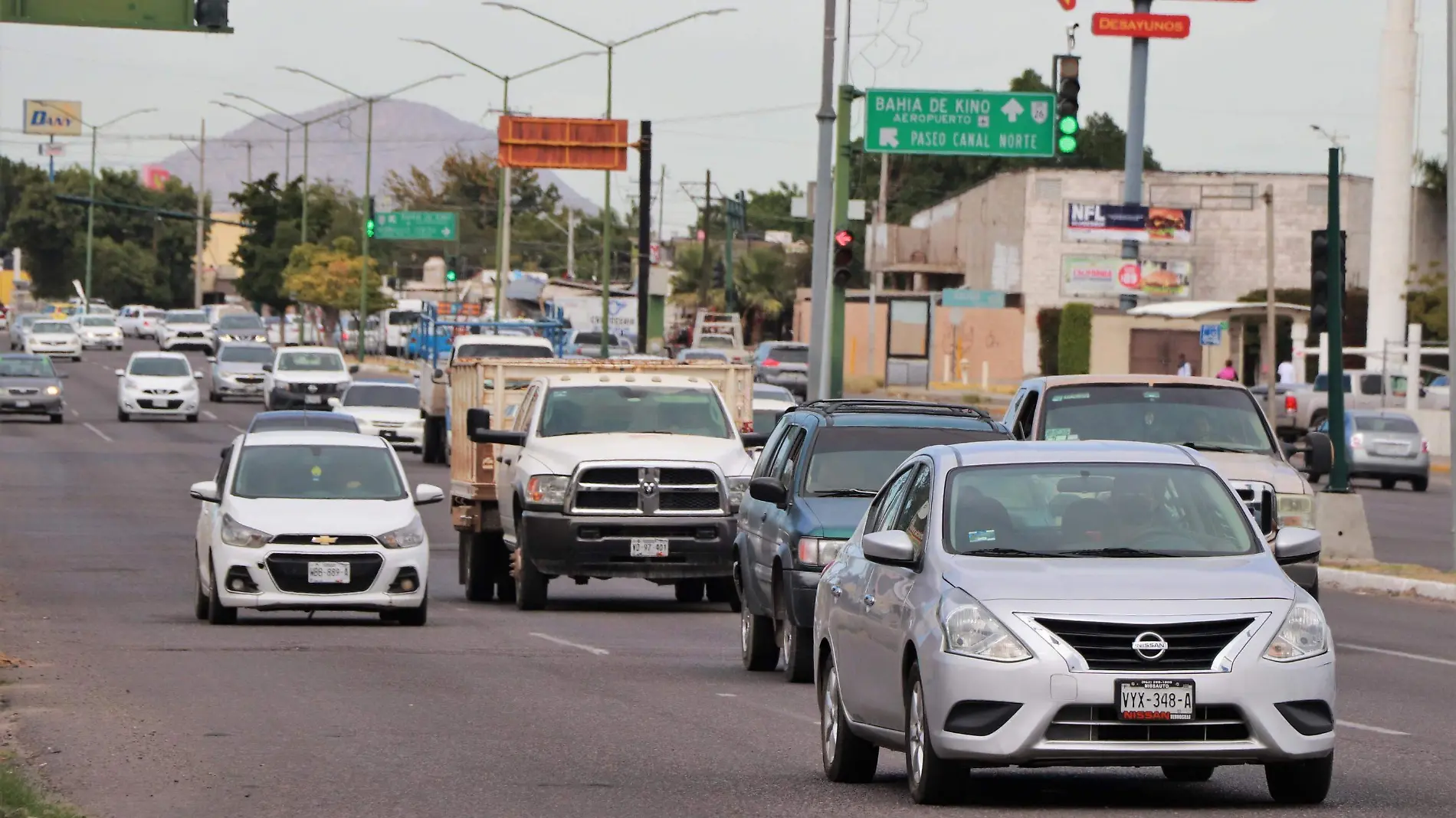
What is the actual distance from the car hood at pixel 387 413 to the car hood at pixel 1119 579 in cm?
3707

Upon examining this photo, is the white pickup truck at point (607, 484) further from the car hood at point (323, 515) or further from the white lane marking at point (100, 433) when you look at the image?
the white lane marking at point (100, 433)

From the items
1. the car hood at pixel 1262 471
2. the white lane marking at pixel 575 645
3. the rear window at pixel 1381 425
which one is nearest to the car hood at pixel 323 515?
the white lane marking at pixel 575 645

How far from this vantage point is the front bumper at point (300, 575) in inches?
757

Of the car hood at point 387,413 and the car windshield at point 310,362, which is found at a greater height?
the car windshield at point 310,362

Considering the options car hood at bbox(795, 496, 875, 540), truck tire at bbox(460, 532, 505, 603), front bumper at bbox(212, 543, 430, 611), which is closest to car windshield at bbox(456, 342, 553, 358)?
truck tire at bbox(460, 532, 505, 603)

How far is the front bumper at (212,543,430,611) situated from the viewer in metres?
19.2

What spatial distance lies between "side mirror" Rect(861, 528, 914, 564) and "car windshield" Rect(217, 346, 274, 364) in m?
57.4

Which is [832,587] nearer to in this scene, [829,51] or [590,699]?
[590,699]

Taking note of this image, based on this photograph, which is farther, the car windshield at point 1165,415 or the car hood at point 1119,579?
the car windshield at point 1165,415

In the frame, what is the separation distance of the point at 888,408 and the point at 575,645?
3.43 m

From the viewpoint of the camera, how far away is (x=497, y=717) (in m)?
13.5

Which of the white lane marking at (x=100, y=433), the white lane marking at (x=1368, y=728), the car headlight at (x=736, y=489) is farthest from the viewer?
the white lane marking at (x=100, y=433)

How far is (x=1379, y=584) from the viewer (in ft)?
79.5

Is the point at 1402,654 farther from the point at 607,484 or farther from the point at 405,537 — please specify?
the point at 405,537
